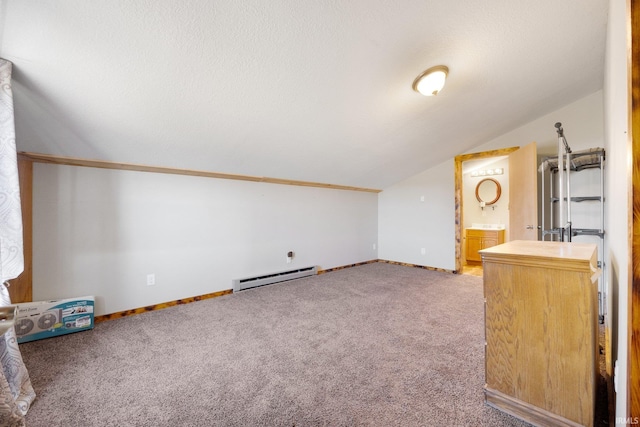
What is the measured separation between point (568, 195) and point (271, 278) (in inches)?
132

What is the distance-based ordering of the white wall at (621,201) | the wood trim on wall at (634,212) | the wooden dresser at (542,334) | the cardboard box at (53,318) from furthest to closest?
the cardboard box at (53,318), the wooden dresser at (542,334), the white wall at (621,201), the wood trim on wall at (634,212)

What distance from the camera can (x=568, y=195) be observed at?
7.86ft

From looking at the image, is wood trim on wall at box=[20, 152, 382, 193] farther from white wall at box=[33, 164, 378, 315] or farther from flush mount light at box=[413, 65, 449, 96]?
flush mount light at box=[413, 65, 449, 96]

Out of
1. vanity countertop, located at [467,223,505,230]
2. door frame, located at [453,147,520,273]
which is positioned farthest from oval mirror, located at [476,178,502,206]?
door frame, located at [453,147,520,273]

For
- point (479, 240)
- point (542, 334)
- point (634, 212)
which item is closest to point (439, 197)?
point (479, 240)

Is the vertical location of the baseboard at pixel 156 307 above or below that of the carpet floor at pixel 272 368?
above

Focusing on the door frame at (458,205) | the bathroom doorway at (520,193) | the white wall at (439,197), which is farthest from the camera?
the door frame at (458,205)

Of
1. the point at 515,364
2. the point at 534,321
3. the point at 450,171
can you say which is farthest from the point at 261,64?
the point at 450,171

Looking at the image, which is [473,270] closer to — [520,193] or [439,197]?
[439,197]

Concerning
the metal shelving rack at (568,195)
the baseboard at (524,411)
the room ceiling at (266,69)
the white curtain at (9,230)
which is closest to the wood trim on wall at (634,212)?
the baseboard at (524,411)

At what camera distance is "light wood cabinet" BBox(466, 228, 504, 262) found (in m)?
4.90

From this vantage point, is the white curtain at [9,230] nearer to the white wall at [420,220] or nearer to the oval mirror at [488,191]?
the white wall at [420,220]

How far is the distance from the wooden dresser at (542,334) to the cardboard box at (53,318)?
2971 millimetres

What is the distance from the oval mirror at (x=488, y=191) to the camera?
5.20 meters
